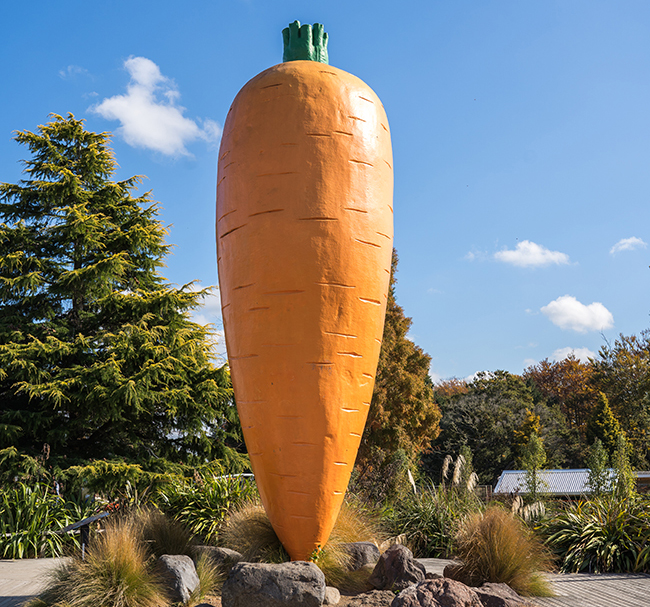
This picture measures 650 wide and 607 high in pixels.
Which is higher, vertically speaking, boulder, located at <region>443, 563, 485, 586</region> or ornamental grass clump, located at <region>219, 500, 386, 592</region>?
ornamental grass clump, located at <region>219, 500, 386, 592</region>

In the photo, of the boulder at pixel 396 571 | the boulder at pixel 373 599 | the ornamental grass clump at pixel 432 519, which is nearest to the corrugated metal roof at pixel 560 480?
the ornamental grass clump at pixel 432 519

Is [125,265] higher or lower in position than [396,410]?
higher

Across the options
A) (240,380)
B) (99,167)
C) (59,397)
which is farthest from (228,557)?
(99,167)

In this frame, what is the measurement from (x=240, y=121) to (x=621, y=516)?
6352mm

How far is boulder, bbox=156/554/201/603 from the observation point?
3.89m

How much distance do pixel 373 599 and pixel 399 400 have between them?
13252mm

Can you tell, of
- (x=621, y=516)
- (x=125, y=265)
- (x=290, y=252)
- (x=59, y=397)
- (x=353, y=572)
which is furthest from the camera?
(x=125, y=265)

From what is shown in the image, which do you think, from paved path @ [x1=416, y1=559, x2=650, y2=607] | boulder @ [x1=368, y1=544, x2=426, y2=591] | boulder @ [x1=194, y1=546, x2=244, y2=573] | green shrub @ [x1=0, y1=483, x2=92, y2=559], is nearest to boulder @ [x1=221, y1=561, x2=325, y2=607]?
boulder @ [x1=368, y1=544, x2=426, y2=591]

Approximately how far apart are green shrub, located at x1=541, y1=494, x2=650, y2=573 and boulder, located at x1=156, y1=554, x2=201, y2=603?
167 inches

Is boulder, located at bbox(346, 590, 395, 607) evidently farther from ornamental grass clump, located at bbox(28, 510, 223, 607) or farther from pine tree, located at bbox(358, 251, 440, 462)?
pine tree, located at bbox(358, 251, 440, 462)

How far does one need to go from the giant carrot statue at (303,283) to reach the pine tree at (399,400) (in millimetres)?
11941

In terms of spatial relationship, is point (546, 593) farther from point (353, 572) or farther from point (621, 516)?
point (621, 516)

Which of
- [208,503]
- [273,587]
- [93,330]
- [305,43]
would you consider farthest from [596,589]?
[93,330]

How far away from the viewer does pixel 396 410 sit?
54.8ft
